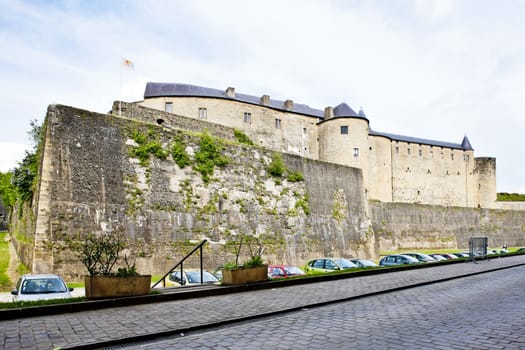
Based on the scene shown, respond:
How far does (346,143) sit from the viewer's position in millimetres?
44656

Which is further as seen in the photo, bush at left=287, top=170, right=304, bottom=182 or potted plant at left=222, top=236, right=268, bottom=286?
bush at left=287, top=170, right=304, bottom=182

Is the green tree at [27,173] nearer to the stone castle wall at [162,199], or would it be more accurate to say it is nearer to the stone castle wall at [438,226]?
the stone castle wall at [162,199]

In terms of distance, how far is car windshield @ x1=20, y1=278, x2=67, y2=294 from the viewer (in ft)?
33.8

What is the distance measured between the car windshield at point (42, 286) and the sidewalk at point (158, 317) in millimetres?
3123

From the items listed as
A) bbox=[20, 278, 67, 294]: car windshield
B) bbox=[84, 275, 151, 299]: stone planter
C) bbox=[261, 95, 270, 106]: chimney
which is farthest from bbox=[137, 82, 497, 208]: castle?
bbox=[84, 275, 151, 299]: stone planter

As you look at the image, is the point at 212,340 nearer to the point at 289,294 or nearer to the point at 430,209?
the point at 289,294

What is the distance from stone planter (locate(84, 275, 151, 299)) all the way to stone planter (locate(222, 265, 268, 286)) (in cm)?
245

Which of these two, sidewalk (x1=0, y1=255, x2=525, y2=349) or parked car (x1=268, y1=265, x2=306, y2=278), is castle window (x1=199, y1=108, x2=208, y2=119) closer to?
parked car (x1=268, y1=265, x2=306, y2=278)

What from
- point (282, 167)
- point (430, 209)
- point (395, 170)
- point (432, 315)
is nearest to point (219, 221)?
point (282, 167)

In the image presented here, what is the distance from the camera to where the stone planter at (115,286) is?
8.48m

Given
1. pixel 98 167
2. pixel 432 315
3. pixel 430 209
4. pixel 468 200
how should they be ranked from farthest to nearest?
1. pixel 468 200
2. pixel 430 209
3. pixel 98 167
4. pixel 432 315

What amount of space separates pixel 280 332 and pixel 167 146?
14622 mm

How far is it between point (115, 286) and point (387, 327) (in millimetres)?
5243

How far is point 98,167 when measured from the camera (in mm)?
17062
